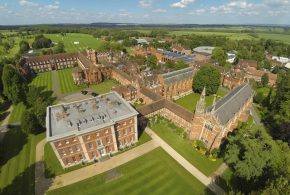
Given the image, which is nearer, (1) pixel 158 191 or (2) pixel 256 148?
(2) pixel 256 148

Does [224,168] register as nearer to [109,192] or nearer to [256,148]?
[256,148]

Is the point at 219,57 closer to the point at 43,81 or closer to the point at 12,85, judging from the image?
the point at 43,81

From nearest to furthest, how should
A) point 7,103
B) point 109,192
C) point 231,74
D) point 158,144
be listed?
point 109,192 < point 158,144 < point 7,103 < point 231,74

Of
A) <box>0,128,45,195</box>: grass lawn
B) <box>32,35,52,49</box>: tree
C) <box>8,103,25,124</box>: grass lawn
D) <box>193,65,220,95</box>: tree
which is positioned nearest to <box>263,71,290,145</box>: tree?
<box>193,65,220,95</box>: tree

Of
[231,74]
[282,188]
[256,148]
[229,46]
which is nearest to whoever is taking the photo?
[282,188]

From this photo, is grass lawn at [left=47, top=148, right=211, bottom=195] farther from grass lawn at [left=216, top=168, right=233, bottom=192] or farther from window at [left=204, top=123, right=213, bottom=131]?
window at [left=204, top=123, right=213, bottom=131]

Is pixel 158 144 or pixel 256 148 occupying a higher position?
pixel 256 148

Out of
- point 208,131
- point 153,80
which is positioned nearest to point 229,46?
point 153,80
